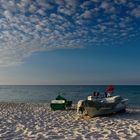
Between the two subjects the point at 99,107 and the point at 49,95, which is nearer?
the point at 99,107

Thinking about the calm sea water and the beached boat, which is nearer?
the beached boat

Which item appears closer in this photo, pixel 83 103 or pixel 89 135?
pixel 89 135

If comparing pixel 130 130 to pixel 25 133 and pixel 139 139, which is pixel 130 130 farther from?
pixel 25 133

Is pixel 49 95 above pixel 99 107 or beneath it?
beneath

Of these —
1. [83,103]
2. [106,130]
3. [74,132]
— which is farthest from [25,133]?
[83,103]

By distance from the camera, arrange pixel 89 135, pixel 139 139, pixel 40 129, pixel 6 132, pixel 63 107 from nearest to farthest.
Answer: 1. pixel 139 139
2. pixel 89 135
3. pixel 6 132
4. pixel 40 129
5. pixel 63 107

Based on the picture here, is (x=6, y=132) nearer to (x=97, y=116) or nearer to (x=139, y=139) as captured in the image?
(x=139, y=139)

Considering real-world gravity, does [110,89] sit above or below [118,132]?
above

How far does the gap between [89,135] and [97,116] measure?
229 inches

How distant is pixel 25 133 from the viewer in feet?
31.5

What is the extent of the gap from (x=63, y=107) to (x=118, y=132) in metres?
9.86

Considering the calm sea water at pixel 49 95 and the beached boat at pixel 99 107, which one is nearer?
the beached boat at pixel 99 107

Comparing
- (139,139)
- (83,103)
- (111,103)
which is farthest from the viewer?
(111,103)

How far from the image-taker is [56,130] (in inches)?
400
